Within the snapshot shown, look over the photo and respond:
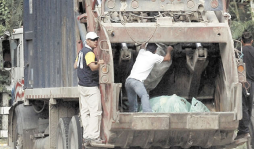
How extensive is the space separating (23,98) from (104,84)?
15.1 feet

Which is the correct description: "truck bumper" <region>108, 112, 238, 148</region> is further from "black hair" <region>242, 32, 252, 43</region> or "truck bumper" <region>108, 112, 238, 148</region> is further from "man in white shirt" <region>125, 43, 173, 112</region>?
"black hair" <region>242, 32, 252, 43</region>

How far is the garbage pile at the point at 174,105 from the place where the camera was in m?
8.64

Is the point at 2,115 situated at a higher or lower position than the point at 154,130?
lower

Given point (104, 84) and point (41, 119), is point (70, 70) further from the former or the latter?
point (41, 119)

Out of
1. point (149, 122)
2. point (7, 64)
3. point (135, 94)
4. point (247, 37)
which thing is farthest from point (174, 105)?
point (7, 64)

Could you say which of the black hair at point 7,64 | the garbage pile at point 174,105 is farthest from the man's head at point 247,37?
the black hair at point 7,64

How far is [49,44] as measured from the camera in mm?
11211

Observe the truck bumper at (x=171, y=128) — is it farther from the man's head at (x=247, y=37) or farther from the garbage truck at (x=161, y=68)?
the man's head at (x=247, y=37)

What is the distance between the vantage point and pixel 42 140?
39.9ft

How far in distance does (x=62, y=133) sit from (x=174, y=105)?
233 centimetres

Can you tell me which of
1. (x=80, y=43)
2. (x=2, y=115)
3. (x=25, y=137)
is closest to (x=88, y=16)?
(x=80, y=43)

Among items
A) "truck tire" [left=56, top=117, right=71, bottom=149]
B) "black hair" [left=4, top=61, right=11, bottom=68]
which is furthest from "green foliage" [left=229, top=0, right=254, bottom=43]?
"truck tire" [left=56, top=117, right=71, bottom=149]

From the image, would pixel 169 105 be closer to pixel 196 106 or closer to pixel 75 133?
pixel 196 106

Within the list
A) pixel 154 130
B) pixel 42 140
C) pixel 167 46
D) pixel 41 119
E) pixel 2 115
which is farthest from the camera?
pixel 2 115
